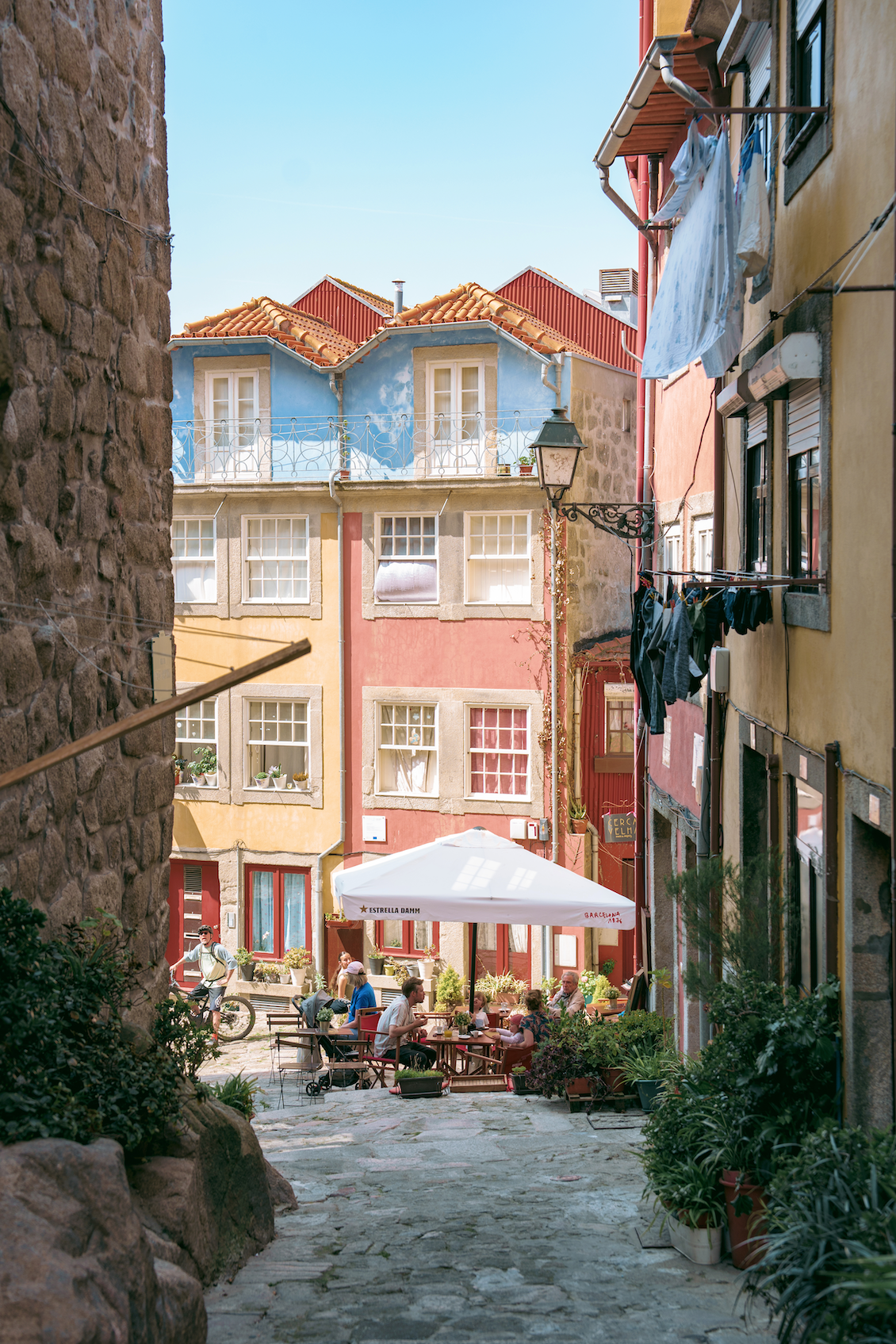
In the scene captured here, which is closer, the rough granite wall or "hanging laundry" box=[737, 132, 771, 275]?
the rough granite wall

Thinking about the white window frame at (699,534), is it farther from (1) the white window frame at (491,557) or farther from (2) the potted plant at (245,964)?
(2) the potted plant at (245,964)

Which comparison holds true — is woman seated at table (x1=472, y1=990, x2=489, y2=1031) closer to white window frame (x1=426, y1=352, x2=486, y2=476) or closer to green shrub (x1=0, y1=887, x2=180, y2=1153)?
green shrub (x1=0, y1=887, x2=180, y2=1153)

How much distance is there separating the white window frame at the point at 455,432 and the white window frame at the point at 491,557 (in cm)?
70

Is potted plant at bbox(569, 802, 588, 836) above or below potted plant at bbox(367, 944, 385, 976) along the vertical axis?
above

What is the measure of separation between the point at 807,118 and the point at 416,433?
1440cm

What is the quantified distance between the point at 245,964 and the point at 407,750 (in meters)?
4.54

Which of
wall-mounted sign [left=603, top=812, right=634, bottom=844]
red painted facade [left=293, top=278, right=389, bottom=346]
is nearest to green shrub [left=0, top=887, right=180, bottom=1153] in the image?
wall-mounted sign [left=603, top=812, right=634, bottom=844]

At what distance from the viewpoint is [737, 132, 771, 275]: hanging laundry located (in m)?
6.95

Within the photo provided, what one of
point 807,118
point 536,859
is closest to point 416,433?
point 536,859

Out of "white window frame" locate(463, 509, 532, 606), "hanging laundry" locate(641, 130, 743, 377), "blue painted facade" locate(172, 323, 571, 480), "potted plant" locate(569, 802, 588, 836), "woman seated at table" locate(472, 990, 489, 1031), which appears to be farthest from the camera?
"blue painted facade" locate(172, 323, 571, 480)

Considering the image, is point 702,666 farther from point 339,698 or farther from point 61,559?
point 339,698

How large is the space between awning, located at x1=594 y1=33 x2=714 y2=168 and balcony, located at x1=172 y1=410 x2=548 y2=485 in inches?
296

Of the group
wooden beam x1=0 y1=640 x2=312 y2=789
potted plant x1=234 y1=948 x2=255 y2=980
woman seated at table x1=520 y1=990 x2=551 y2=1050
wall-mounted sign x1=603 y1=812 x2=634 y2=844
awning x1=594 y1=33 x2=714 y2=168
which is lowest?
potted plant x1=234 y1=948 x2=255 y2=980

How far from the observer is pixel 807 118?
6582mm
